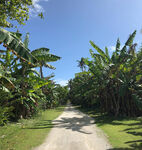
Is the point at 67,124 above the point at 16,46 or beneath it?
beneath

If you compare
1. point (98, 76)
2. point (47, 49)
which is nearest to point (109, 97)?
point (98, 76)

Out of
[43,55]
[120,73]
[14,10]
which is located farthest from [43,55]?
[120,73]

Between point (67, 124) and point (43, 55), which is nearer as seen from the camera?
point (67, 124)

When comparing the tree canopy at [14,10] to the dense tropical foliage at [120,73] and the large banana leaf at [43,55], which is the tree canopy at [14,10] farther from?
the dense tropical foliage at [120,73]

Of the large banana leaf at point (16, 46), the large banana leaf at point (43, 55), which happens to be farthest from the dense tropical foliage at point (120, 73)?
the large banana leaf at point (16, 46)

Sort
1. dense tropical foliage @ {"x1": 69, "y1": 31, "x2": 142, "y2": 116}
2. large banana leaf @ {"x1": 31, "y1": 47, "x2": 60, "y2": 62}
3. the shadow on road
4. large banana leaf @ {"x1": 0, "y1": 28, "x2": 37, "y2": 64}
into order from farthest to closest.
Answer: dense tropical foliage @ {"x1": 69, "y1": 31, "x2": 142, "y2": 116} → large banana leaf @ {"x1": 31, "y1": 47, "x2": 60, "y2": 62} → the shadow on road → large banana leaf @ {"x1": 0, "y1": 28, "x2": 37, "y2": 64}

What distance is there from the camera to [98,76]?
1284 cm

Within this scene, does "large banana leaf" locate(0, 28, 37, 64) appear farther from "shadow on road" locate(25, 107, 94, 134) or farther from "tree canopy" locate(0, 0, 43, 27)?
"shadow on road" locate(25, 107, 94, 134)

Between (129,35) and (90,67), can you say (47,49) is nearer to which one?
(90,67)

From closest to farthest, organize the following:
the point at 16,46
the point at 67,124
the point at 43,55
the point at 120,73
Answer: the point at 16,46
the point at 67,124
the point at 43,55
the point at 120,73

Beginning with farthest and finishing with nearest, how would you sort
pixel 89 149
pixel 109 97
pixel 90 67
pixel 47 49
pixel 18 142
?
pixel 109 97 < pixel 90 67 < pixel 47 49 < pixel 18 142 < pixel 89 149

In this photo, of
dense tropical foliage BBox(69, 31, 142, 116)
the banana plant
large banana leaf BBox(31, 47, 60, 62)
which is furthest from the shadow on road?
large banana leaf BBox(31, 47, 60, 62)

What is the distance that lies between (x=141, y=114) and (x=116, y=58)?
6.84 metres

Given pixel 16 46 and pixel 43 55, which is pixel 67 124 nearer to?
pixel 43 55
